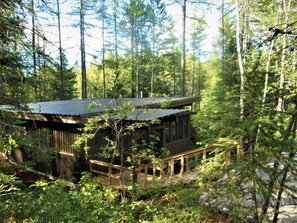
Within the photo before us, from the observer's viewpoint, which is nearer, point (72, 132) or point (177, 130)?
point (72, 132)

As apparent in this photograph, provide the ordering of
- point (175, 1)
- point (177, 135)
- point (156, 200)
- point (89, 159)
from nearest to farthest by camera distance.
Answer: point (156, 200)
point (89, 159)
point (177, 135)
point (175, 1)

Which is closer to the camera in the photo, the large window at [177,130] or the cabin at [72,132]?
the cabin at [72,132]

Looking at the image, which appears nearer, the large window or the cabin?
the cabin

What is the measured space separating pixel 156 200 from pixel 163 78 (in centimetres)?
2144

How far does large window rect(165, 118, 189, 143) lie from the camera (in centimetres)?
1084

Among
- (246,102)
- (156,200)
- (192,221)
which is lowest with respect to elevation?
(156,200)

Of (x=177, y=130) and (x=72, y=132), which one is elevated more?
(x=72, y=132)

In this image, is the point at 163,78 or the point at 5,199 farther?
the point at 163,78

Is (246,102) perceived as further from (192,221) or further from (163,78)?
(163,78)

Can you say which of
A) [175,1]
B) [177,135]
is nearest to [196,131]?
[177,135]

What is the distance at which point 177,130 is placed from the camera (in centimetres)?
1141

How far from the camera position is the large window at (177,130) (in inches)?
427

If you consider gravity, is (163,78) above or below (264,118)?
above

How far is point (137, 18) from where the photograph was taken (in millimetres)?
24891
